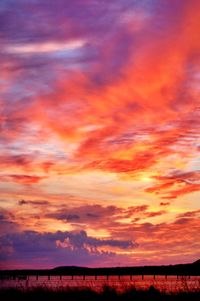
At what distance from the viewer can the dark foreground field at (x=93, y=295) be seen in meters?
33.4

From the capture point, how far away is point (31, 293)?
37.0 m

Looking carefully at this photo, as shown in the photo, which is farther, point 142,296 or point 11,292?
point 11,292

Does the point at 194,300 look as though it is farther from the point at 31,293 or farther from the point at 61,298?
→ the point at 31,293

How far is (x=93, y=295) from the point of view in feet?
117

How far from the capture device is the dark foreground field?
110 ft

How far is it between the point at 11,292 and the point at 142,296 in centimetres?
951

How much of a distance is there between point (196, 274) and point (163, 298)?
15994 centimetres

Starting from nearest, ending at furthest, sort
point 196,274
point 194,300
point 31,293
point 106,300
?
point 194,300 < point 106,300 < point 31,293 < point 196,274

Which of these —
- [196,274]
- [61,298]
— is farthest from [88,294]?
[196,274]

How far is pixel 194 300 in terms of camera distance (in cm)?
3178

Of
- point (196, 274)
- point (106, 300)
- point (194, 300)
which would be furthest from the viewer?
point (196, 274)

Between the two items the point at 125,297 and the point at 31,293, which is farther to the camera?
the point at 31,293

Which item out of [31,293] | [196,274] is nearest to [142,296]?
[31,293]

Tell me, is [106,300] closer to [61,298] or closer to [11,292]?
[61,298]
